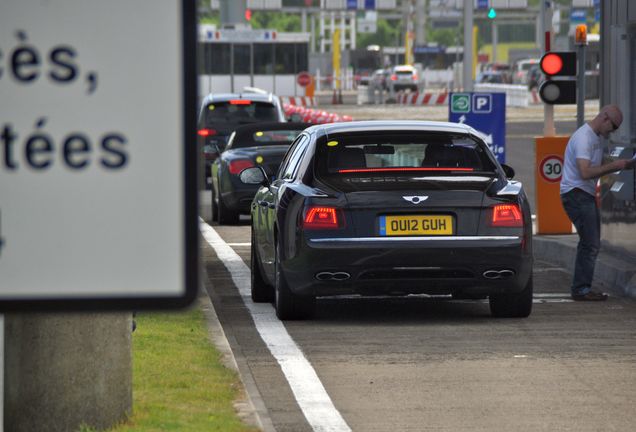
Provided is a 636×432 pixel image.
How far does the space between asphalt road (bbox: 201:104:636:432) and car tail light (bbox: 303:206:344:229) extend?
2.36 feet

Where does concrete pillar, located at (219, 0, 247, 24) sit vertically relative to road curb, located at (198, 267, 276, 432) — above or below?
above

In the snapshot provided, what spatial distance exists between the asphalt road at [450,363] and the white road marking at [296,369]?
4cm

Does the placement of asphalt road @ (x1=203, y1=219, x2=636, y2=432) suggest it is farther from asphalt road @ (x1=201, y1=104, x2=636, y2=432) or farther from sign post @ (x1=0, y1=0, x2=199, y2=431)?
sign post @ (x1=0, y1=0, x2=199, y2=431)

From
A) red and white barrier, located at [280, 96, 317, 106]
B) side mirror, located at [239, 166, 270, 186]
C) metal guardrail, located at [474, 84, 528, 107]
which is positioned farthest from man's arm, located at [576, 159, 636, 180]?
metal guardrail, located at [474, 84, 528, 107]

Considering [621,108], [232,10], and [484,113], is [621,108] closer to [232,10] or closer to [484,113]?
[484,113]

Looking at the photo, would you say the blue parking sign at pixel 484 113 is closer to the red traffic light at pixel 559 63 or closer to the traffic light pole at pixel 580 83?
the red traffic light at pixel 559 63

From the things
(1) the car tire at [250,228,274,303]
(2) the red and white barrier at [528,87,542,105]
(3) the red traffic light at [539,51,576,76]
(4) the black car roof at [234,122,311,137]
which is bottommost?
(2) the red and white barrier at [528,87,542,105]

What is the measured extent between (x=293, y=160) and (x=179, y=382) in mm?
4459

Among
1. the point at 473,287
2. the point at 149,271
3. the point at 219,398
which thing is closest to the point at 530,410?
the point at 219,398

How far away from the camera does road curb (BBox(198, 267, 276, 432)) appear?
7.55 m

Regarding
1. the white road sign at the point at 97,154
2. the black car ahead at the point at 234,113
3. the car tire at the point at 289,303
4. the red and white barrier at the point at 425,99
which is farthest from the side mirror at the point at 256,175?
the red and white barrier at the point at 425,99

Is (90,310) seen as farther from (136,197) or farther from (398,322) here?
(398,322)

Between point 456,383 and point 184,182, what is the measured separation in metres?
6.90

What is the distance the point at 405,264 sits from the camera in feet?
37.3
